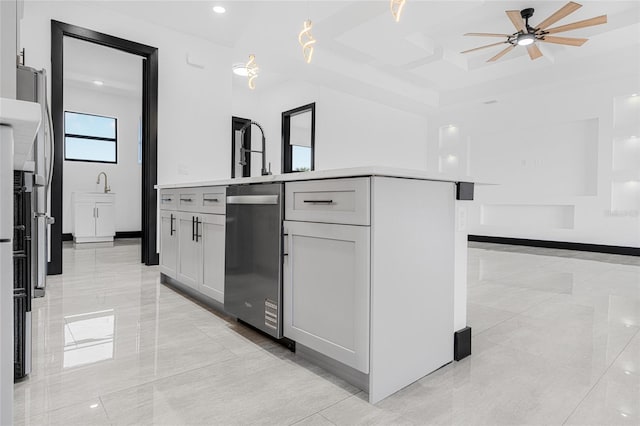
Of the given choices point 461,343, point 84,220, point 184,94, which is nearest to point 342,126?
point 184,94

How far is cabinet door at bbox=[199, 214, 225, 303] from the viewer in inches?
92.7

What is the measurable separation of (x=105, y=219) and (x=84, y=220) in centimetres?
32

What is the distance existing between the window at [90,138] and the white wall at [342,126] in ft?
8.50

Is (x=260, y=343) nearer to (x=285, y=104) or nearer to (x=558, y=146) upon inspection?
(x=285, y=104)

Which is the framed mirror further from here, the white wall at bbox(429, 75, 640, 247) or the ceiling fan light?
the ceiling fan light

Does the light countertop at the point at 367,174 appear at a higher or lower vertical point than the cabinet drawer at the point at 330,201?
higher

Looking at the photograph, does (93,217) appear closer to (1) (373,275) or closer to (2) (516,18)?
(1) (373,275)

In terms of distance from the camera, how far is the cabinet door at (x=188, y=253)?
8.80 feet

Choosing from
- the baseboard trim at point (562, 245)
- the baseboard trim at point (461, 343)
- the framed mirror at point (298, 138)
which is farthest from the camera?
the framed mirror at point (298, 138)

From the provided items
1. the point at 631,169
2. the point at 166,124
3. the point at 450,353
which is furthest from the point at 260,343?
the point at 631,169

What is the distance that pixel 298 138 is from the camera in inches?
348

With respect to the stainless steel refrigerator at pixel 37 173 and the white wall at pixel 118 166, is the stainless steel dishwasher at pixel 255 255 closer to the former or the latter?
the stainless steel refrigerator at pixel 37 173

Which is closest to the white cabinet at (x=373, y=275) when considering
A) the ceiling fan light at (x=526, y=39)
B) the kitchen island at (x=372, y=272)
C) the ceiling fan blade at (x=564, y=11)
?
the kitchen island at (x=372, y=272)

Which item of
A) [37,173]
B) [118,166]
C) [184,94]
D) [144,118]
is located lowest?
[37,173]
